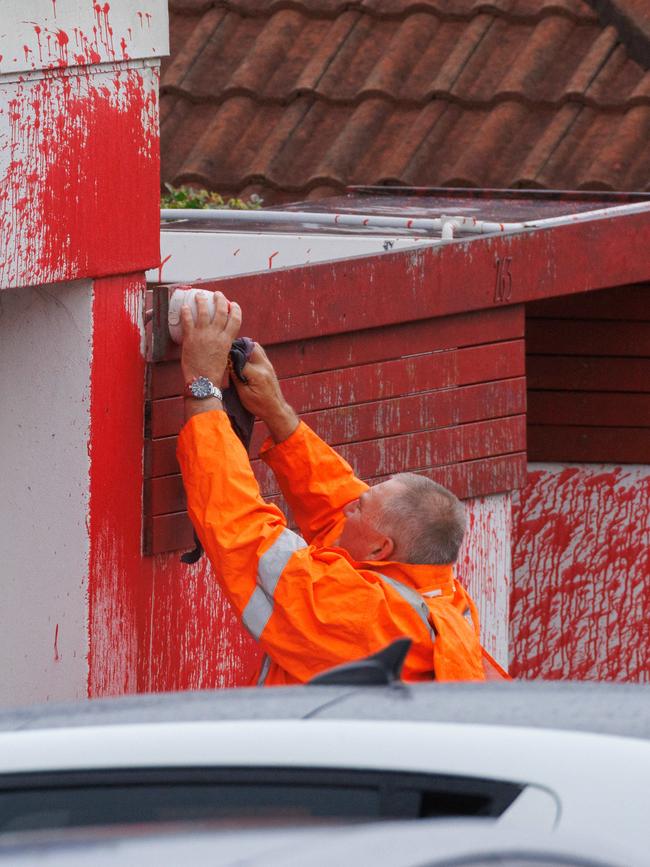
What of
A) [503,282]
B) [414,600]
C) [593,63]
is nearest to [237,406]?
[414,600]

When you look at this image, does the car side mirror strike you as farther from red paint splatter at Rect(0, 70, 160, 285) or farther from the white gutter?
the white gutter

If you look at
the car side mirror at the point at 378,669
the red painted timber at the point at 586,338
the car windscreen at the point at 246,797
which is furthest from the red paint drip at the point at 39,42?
the red painted timber at the point at 586,338

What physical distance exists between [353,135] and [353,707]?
5950mm

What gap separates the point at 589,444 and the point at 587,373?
0.25 metres

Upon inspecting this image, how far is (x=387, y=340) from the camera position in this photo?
4.21 m

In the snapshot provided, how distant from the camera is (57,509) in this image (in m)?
3.53

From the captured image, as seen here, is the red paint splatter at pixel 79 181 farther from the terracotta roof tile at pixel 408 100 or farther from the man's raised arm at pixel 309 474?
the terracotta roof tile at pixel 408 100

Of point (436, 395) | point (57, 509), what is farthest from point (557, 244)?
point (57, 509)

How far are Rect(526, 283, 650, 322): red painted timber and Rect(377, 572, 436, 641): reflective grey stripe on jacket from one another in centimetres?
254

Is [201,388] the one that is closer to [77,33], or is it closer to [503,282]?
[77,33]

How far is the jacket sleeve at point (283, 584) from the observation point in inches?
125

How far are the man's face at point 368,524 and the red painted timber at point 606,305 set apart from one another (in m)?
2.40

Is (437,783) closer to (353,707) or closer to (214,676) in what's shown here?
(353,707)

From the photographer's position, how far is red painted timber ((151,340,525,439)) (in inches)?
144
